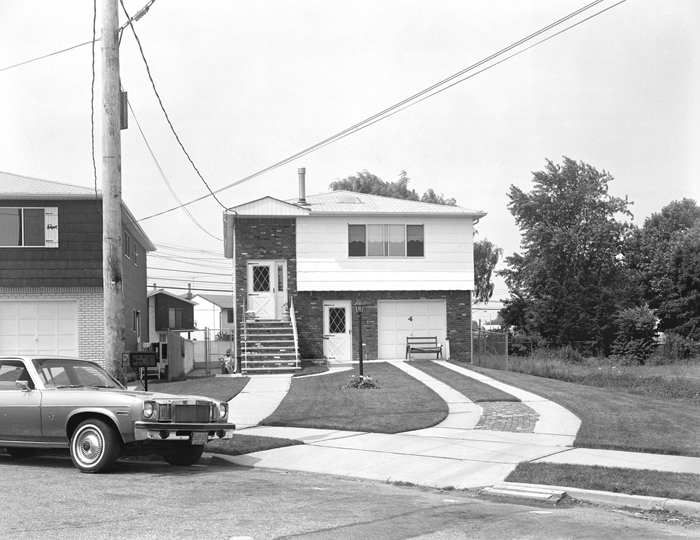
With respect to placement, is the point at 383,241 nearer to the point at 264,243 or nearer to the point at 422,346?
the point at 422,346

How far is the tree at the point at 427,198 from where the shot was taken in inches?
2315

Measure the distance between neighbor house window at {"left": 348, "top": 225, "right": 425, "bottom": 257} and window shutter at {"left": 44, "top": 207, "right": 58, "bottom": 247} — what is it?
999 cm

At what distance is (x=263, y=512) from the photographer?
24.4 ft

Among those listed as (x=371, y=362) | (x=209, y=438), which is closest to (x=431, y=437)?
(x=209, y=438)

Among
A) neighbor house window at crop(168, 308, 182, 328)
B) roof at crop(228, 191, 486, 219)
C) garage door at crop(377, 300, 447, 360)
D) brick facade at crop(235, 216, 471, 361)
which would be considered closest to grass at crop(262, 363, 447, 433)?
brick facade at crop(235, 216, 471, 361)

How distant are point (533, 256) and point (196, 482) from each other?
45.6m

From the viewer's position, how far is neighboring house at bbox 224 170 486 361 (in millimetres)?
28891

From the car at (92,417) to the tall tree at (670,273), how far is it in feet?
133

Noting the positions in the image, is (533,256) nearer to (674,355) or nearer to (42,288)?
(674,355)

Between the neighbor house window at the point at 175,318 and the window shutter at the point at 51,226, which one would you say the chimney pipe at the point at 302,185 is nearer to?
the window shutter at the point at 51,226

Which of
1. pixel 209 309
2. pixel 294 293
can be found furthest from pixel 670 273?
pixel 209 309

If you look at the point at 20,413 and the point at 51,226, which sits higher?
the point at 51,226

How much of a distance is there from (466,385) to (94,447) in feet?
37.9

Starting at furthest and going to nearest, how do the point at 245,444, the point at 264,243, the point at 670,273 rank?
the point at 670,273, the point at 264,243, the point at 245,444
